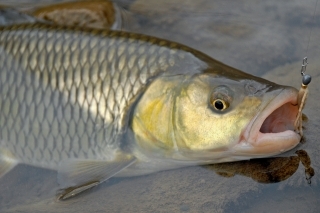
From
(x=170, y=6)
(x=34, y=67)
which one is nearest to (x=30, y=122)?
(x=34, y=67)

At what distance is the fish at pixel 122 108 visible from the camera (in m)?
2.74

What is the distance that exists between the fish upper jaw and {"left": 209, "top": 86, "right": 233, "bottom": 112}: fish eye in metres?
0.16

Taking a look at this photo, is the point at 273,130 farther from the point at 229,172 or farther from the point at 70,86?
the point at 70,86

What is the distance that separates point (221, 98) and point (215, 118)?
0.35ft

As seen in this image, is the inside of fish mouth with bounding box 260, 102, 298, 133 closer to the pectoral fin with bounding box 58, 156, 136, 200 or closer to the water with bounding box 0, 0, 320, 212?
the water with bounding box 0, 0, 320, 212

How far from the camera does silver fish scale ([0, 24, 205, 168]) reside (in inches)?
117

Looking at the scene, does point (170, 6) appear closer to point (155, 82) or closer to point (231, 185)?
point (155, 82)

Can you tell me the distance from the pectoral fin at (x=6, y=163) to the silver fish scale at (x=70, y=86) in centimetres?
6

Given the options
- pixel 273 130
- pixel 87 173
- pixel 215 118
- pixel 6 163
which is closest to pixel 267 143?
pixel 273 130

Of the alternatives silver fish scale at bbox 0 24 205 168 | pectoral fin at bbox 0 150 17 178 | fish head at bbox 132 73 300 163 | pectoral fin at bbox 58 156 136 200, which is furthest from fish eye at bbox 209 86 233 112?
pectoral fin at bbox 0 150 17 178

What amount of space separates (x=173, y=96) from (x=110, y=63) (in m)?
0.41

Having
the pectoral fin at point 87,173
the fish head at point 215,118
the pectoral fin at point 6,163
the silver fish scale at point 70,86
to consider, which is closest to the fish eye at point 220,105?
the fish head at point 215,118

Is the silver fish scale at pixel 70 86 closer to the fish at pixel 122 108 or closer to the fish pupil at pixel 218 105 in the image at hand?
the fish at pixel 122 108

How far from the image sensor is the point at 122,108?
296cm
